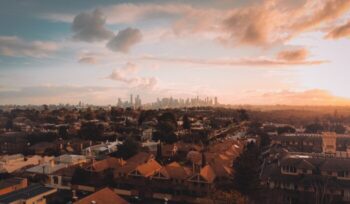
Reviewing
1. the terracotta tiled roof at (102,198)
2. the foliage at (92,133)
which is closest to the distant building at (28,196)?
the terracotta tiled roof at (102,198)

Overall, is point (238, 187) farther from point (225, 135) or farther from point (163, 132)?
point (225, 135)

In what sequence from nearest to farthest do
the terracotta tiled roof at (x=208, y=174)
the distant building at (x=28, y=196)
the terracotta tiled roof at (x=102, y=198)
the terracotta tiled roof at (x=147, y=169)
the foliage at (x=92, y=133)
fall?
the terracotta tiled roof at (x=102, y=198) < the distant building at (x=28, y=196) < the terracotta tiled roof at (x=208, y=174) < the terracotta tiled roof at (x=147, y=169) < the foliage at (x=92, y=133)

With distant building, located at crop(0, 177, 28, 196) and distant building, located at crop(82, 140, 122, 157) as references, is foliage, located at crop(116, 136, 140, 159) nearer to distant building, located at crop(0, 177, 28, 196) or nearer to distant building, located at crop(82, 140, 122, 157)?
distant building, located at crop(82, 140, 122, 157)

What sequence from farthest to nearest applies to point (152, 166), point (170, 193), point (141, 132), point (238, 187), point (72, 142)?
point (141, 132) < point (72, 142) < point (152, 166) < point (170, 193) < point (238, 187)

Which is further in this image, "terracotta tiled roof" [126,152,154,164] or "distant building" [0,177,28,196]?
"terracotta tiled roof" [126,152,154,164]

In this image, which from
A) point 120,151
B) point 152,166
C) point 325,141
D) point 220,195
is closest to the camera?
point 220,195

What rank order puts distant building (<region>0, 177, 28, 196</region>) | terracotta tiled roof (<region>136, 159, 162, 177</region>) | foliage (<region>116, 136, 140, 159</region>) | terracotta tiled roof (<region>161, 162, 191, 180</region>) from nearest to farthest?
distant building (<region>0, 177, 28, 196</region>), terracotta tiled roof (<region>161, 162, 191, 180</region>), terracotta tiled roof (<region>136, 159, 162, 177</region>), foliage (<region>116, 136, 140, 159</region>)

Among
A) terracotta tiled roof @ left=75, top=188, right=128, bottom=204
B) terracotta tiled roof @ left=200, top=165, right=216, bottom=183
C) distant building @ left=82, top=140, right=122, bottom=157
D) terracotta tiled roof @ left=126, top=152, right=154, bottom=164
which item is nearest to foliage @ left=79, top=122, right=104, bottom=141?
distant building @ left=82, top=140, right=122, bottom=157

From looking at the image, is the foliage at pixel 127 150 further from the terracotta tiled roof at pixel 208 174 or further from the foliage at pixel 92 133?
the foliage at pixel 92 133

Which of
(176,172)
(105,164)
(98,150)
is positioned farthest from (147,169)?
(98,150)

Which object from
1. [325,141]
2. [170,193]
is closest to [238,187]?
[170,193]

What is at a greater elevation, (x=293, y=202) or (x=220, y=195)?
(x=220, y=195)
